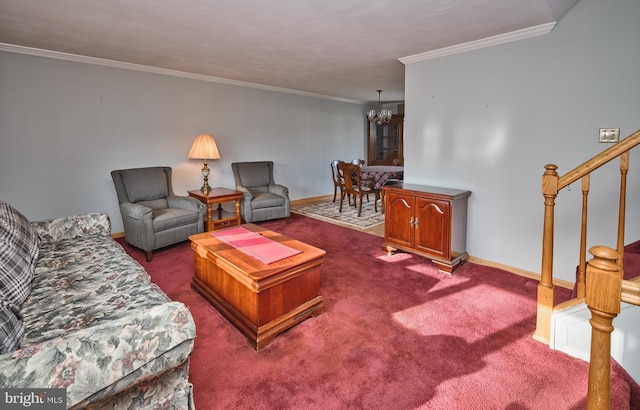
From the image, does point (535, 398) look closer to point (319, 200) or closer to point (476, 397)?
point (476, 397)

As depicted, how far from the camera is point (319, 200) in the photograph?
7141 millimetres

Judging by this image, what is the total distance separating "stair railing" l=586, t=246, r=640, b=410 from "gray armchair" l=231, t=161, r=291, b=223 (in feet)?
14.5

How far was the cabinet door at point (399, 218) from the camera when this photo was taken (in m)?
3.41

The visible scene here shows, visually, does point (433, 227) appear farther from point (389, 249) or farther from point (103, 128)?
point (103, 128)

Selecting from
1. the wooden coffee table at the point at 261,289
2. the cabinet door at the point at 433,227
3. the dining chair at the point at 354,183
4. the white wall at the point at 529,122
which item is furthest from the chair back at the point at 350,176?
the wooden coffee table at the point at 261,289

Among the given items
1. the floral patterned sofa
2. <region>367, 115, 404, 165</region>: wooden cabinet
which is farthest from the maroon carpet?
<region>367, 115, 404, 165</region>: wooden cabinet

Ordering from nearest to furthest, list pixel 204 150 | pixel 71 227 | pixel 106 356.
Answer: pixel 106 356 → pixel 71 227 → pixel 204 150

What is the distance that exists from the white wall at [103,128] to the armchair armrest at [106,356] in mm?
3605

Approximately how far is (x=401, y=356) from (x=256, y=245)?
1268mm

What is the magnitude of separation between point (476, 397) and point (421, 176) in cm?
263

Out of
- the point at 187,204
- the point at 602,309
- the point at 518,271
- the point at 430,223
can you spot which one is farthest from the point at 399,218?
the point at 602,309

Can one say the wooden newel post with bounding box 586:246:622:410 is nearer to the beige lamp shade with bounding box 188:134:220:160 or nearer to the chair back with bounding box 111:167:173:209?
the chair back with bounding box 111:167:173:209

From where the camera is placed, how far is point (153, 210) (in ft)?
13.2

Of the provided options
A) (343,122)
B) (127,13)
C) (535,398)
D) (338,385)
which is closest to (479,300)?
(535,398)
